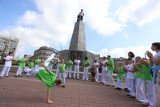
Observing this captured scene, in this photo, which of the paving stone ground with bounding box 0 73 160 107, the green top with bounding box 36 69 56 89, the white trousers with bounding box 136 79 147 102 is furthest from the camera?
the white trousers with bounding box 136 79 147 102

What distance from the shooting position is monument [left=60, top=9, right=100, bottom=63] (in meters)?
18.9

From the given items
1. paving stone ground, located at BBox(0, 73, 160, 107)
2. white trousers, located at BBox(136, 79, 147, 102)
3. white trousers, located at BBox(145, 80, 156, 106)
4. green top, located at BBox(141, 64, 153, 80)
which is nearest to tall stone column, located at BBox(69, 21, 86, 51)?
paving stone ground, located at BBox(0, 73, 160, 107)

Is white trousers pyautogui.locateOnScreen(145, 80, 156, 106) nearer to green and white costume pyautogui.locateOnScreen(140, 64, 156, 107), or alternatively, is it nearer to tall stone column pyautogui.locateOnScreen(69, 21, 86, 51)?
green and white costume pyautogui.locateOnScreen(140, 64, 156, 107)

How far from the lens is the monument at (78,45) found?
18938 millimetres

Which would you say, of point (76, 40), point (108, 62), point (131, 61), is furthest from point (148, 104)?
point (76, 40)

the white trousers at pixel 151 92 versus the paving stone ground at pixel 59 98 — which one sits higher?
the white trousers at pixel 151 92

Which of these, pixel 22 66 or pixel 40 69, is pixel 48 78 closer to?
pixel 40 69

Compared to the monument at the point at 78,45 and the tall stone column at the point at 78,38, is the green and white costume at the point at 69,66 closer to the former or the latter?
the monument at the point at 78,45

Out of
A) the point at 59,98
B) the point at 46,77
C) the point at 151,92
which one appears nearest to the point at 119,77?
the point at 151,92

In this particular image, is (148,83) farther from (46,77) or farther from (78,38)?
(78,38)

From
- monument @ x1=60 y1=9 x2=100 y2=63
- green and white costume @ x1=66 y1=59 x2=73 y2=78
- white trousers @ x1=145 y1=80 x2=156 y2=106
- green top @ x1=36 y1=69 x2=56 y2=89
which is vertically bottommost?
white trousers @ x1=145 y1=80 x2=156 y2=106

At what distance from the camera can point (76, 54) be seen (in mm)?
18906

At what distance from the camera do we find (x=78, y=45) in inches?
817

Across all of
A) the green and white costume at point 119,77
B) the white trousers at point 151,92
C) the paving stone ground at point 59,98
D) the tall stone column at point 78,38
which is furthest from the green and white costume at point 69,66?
the white trousers at point 151,92
